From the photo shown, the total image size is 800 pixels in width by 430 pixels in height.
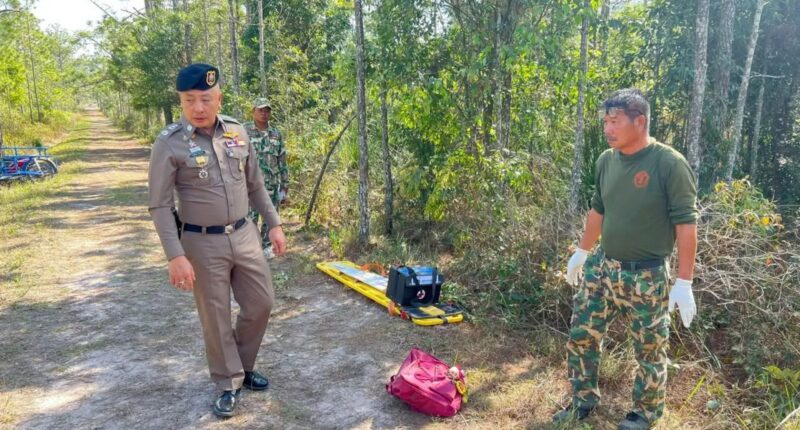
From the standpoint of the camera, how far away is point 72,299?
5262 mm

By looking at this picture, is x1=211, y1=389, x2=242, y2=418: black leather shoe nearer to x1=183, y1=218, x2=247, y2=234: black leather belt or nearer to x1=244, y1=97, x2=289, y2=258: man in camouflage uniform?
x1=183, y1=218, x2=247, y2=234: black leather belt

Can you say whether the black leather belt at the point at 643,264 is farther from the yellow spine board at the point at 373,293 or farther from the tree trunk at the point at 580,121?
the tree trunk at the point at 580,121

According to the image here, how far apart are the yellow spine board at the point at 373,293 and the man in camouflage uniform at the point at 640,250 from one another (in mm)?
1651

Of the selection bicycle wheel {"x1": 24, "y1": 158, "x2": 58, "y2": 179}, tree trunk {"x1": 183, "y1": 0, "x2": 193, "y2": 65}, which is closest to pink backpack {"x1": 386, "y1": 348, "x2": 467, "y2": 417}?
bicycle wheel {"x1": 24, "y1": 158, "x2": 58, "y2": 179}

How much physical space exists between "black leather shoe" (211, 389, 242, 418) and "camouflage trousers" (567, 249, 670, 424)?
2019 millimetres

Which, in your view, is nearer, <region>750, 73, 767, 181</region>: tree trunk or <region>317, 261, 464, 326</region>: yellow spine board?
<region>317, 261, 464, 326</region>: yellow spine board

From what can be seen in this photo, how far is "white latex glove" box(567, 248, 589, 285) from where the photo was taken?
3.34 m

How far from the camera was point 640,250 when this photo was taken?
2812 mm

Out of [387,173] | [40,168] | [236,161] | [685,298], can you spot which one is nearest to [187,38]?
[40,168]

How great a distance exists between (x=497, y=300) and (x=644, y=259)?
2.10 metres

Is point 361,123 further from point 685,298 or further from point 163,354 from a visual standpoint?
point 685,298

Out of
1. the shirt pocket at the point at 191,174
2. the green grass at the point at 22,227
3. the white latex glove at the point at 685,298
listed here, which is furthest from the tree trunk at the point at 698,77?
the green grass at the point at 22,227

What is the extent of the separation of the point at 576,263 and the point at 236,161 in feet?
7.13

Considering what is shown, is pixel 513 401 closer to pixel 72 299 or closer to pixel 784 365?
pixel 784 365
